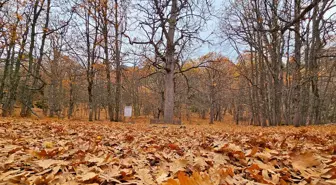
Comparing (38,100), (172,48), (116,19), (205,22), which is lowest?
(38,100)

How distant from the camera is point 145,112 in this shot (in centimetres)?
3962

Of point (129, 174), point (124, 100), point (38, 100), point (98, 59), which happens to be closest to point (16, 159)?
point (129, 174)

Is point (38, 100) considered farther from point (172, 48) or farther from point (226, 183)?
point (226, 183)

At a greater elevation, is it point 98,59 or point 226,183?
point 98,59

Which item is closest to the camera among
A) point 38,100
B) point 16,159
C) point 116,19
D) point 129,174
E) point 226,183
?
point 226,183

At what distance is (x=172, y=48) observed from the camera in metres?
11.4

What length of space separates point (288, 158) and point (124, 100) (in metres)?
33.2

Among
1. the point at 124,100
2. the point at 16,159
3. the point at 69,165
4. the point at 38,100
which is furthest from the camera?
the point at 124,100

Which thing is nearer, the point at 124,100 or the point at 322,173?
the point at 322,173

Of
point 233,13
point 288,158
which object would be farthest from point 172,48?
point 288,158

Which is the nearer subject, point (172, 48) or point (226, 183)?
point (226, 183)

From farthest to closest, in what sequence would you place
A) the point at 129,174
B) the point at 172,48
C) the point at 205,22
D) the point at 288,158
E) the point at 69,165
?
the point at 172,48, the point at 205,22, the point at 288,158, the point at 69,165, the point at 129,174

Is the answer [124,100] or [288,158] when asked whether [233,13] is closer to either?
[288,158]

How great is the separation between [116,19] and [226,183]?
52.3ft
